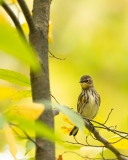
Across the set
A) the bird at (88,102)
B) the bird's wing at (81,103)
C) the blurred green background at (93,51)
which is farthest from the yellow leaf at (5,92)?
the blurred green background at (93,51)

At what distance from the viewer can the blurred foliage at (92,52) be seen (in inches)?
158

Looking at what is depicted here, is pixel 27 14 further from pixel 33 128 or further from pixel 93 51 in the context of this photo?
pixel 93 51

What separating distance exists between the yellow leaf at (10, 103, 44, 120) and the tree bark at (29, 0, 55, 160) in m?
0.25

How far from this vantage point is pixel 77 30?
4379 mm

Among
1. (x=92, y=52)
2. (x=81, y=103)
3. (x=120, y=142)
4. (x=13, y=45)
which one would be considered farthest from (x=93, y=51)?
(x=13, y=45)

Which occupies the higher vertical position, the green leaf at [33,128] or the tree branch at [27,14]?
the tree branch at [27,14]

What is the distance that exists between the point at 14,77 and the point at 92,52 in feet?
9.82

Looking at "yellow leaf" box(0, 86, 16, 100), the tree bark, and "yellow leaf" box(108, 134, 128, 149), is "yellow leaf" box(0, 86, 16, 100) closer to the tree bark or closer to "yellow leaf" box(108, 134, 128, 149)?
the tree bark

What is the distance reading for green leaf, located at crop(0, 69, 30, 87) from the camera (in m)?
0.98

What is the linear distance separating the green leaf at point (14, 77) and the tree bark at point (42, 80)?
0.10 feet

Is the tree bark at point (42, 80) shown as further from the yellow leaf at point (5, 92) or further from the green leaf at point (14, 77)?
the yellow leaf at point (5, 92)

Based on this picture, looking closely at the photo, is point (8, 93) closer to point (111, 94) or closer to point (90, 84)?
point (90, 84)

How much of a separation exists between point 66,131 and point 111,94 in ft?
9.33

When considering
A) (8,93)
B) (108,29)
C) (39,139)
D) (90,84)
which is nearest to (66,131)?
(39,139)
